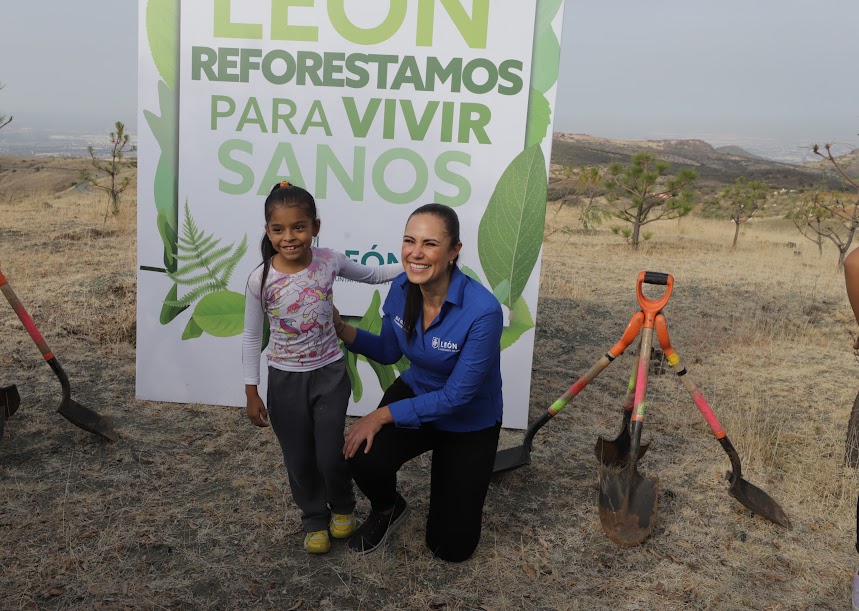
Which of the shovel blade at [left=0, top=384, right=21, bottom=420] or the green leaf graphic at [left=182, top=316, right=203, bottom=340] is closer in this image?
the shovel blade at [left=0, top=384, right=21, bottom=420]

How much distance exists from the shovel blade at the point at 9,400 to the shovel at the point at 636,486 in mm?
3087

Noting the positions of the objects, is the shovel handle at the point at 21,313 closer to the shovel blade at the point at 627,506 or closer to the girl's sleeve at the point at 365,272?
the girl's sleeve at the point at 365,272

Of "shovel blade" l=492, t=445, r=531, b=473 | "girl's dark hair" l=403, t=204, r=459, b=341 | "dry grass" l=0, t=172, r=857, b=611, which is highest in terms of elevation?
"girl's dark hair" l=403, t=204, r=459, b=341

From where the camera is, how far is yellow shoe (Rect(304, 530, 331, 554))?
283 cm

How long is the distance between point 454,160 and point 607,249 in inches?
334

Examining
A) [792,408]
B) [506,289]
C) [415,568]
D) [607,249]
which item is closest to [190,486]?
Answer: [415,568]

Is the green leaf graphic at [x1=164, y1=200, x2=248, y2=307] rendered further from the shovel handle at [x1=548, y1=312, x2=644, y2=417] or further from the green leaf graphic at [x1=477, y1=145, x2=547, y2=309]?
the shovel handle at [x1=548, y1=312, x2=644, y2=417]

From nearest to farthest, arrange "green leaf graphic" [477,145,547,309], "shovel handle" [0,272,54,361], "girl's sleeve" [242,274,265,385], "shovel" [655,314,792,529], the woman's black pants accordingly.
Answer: "girl's sleeve" [242,274,265,385] → the woman's black pants → "shovel" [655,314,792,529] → "shovel handle" [0,272,54,361] → "green leaf graphic" [477,145,547,309]

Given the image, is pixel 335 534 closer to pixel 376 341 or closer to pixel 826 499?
pixel 376 341

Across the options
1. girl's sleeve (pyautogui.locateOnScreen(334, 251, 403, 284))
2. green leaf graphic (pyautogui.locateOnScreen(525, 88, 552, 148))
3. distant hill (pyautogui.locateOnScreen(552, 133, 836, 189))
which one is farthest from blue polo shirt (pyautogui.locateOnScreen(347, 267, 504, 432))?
distant hill (pyautogui.locateOnScreen(552, 133, 836, 189))

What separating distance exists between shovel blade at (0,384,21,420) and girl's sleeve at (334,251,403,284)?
2.21 m

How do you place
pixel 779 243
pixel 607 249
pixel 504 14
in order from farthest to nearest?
pixel 779 243, pixel 607 249, pixel 504 14


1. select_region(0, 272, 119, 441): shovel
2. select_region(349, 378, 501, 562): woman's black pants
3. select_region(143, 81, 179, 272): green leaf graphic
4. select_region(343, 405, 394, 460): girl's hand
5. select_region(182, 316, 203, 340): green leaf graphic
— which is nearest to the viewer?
select_region(343, 405, 394, 460): girl's hand

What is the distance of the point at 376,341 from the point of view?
292 cm
